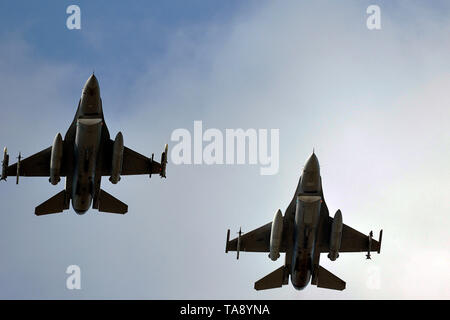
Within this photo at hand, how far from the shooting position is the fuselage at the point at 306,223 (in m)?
51.9

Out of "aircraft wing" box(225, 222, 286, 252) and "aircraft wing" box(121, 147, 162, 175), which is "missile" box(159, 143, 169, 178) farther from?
"aircraft wing" box(225, 222, 286, 252)

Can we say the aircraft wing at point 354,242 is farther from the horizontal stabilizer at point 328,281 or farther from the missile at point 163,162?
the missile at point 163,162

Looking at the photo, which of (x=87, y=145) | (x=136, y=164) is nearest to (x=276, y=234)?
(x=136, y=164)

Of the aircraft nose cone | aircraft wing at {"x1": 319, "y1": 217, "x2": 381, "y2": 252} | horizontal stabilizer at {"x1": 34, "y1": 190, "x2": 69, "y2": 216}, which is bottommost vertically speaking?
aircraft wing at {"x1": 319, "y1": 217, "x2": 381, "y2": 252}

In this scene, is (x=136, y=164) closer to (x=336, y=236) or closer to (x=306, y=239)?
(x=306, y=239)

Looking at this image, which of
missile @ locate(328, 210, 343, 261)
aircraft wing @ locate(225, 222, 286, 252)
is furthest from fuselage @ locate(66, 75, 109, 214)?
missile @ locate(328, 210, 343, 261)

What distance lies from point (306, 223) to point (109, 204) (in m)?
14.4

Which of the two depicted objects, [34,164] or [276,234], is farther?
[34,164]

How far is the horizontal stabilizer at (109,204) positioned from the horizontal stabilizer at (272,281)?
36.1ft

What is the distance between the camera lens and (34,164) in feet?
184

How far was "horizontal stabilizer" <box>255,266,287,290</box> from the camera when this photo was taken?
58.0 metres
